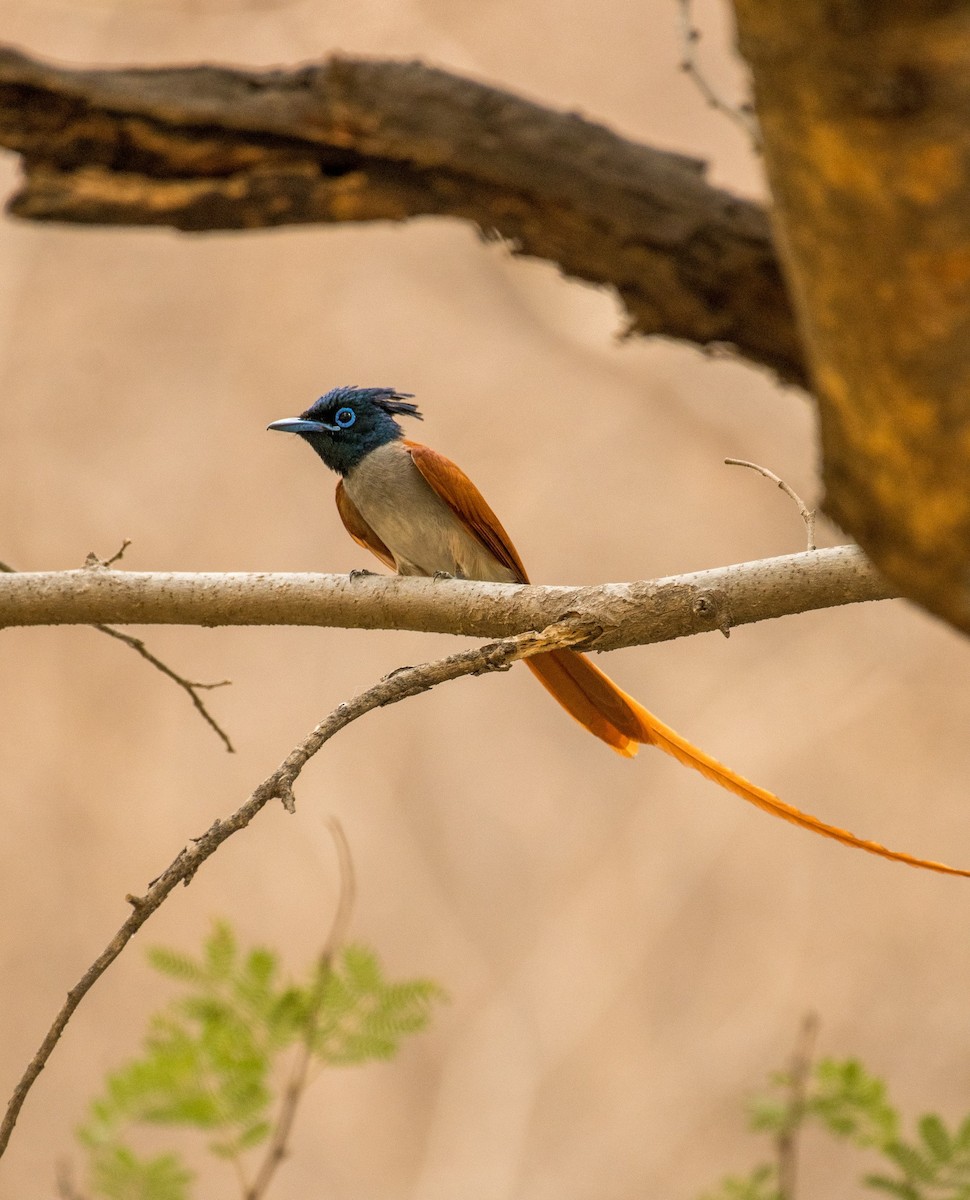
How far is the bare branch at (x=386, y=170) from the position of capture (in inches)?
126

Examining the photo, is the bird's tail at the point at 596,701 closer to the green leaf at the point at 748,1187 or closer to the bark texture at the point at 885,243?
the green leaf at the point at 748,1187

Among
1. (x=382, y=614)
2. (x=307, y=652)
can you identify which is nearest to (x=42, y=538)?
(x=307, y=652)

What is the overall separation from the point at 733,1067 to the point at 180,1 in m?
6.16

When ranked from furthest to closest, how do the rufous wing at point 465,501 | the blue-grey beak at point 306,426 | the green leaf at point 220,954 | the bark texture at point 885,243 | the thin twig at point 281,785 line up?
the blue-grey beak at point 306,426
the rufous wing at point 465,501
the green leaf at point 220,954
the thin twig at point 281,785
the bark texture at point 885,243

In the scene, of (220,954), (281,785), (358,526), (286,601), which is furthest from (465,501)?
(281,785)

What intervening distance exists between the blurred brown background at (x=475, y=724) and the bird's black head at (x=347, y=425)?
3.38m

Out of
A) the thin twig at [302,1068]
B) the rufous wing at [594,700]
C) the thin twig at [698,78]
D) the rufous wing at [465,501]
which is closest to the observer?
the rufous wing at [594,700]

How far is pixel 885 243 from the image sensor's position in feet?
2.51

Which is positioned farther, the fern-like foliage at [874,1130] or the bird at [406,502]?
the bird at [406,502]

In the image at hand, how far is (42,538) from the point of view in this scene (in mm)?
6684

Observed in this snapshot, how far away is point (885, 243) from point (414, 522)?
6.94 ft

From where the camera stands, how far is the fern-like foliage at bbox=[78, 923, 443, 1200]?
8.02 feet

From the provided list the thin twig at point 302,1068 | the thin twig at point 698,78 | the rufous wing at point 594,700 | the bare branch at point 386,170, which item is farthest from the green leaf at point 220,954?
the thin twig at point 698,78

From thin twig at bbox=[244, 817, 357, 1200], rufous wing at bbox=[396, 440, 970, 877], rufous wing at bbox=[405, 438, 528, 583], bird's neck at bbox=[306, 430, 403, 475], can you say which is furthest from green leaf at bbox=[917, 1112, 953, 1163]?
bird's neck at bbox=[306, 430, 403, 475]
